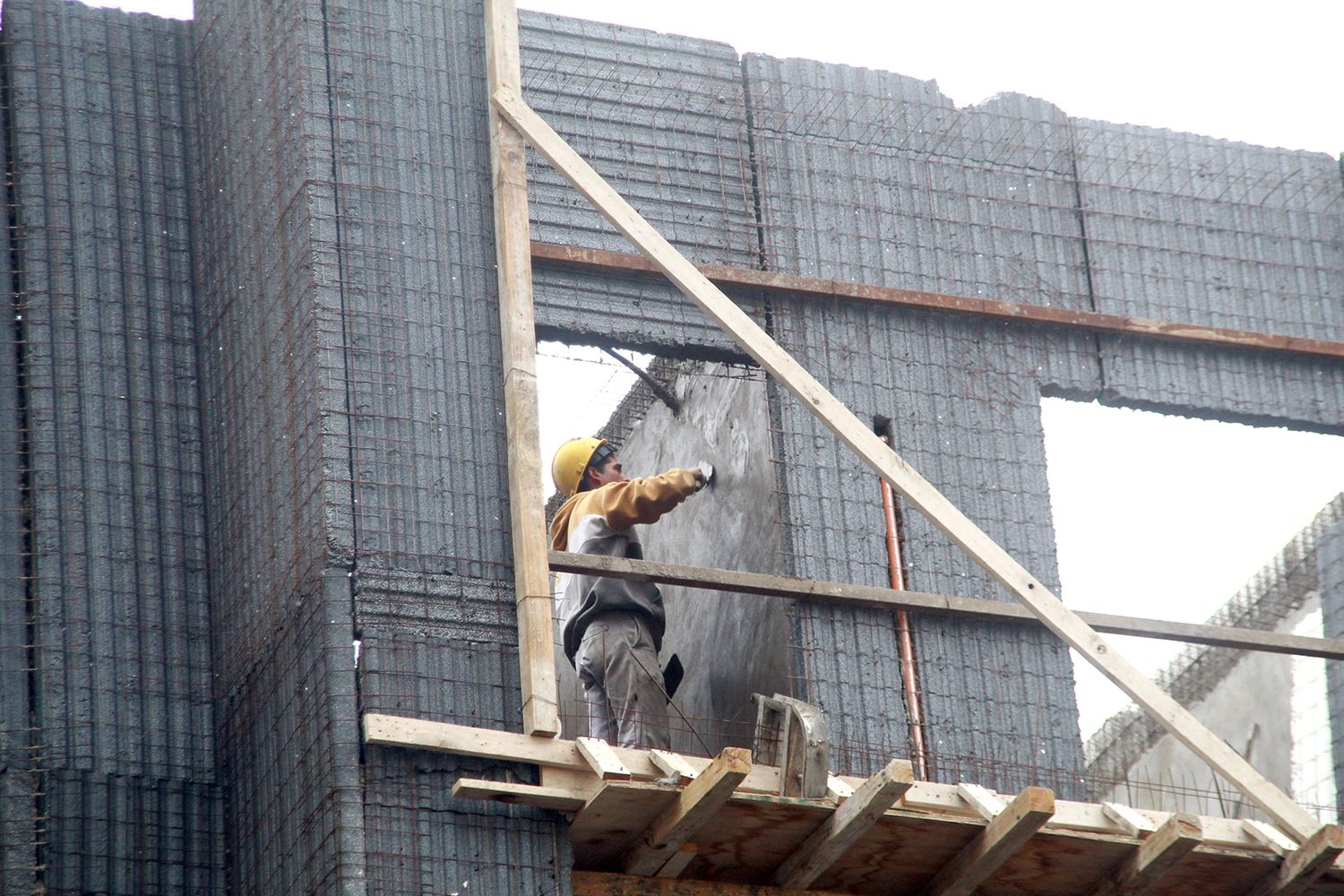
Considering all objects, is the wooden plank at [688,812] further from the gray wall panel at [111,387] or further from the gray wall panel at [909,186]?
the gray wall panel at [909,186]

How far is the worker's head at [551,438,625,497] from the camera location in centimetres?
1481

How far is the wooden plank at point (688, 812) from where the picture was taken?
10.2 m

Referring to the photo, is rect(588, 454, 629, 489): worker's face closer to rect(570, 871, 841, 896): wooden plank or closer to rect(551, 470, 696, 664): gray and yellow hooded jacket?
rect(551, 470, 696, 664): gray and yellow hooded jacket

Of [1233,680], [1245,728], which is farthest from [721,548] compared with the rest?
[1233,680]

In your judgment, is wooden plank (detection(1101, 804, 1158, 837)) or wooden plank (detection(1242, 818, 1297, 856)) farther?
wooden plank (detection(1242, 818, 1297, 856))

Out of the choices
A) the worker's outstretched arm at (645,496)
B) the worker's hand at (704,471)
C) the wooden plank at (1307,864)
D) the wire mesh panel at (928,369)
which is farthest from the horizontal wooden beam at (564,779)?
the worker's hand at (704,471)

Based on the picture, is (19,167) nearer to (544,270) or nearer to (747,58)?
(544,270)

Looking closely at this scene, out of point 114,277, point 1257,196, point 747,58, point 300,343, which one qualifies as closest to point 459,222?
point 300,343

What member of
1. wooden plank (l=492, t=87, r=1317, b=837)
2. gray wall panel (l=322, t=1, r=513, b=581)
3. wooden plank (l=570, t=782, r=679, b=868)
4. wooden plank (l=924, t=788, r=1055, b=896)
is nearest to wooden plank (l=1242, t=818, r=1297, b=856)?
wooden plank (l=492, t=87, r=1317, b=837)

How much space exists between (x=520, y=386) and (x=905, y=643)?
294 cm

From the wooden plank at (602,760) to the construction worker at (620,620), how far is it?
7.94 ft

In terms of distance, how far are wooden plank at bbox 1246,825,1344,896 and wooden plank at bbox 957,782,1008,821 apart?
158 cm

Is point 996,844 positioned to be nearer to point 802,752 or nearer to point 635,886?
point 802,752

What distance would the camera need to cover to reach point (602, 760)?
413 inches
